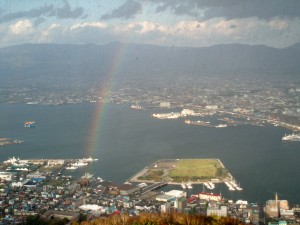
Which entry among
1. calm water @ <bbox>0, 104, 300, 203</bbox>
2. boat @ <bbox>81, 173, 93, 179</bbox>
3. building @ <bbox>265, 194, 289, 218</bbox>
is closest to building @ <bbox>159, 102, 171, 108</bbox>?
calm water @ <bbox>0, 104, 300, 203</bbox>

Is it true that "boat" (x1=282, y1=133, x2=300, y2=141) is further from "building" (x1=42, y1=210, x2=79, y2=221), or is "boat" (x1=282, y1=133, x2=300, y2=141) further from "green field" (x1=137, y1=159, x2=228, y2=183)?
"building" (x1=42, y1=210, x2=79, y2=221)

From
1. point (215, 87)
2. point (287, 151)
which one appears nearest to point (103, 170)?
point (287, 151)

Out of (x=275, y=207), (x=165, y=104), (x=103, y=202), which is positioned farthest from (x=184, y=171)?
(x=165, y=104)

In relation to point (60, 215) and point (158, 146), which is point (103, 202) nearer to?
point (60, 215)

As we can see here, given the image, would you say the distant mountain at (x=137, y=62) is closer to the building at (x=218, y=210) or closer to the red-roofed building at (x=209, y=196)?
the red-roofed building at (x=209, y=196)

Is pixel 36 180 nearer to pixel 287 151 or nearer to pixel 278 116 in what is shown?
pixel 287 151

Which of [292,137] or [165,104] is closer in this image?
[292,137]
